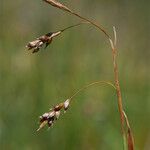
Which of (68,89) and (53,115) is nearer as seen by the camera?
(53,115)

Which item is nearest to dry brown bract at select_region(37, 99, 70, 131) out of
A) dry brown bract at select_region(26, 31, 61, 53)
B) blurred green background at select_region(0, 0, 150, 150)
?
dry brown bract at select_region(26, 31, 61, 53)

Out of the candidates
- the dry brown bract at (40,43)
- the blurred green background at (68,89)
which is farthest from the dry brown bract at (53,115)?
the blurred green background at (68,89)

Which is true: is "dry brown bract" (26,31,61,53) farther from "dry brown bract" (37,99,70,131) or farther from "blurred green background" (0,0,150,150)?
"blurred green background" (0,0,150,150)

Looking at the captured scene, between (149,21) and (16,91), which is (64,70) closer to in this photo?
(16,91)

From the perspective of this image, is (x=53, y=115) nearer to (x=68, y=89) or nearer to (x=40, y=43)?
(x=40, y=43)

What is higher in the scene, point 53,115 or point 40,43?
point 40,43

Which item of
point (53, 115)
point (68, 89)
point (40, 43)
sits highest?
point (40, 43)

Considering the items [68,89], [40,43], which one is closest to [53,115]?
[40,43]

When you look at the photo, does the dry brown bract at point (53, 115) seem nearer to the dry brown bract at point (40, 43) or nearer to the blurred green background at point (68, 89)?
the dry brown bract at point (40, 43)

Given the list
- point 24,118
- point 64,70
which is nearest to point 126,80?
point 64,70
